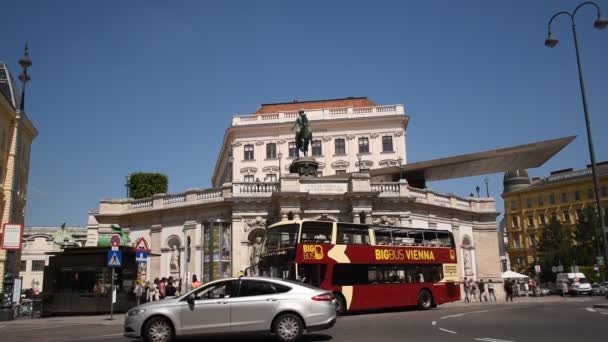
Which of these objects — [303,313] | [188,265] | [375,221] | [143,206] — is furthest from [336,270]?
[143,206]

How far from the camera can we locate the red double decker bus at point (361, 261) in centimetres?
2062

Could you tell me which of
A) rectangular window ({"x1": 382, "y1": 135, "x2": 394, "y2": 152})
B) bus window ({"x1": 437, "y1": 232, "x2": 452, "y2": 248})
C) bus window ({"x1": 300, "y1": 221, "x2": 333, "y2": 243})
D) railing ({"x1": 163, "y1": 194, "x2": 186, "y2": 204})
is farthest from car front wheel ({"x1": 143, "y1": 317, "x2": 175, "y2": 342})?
rectangular window ({"x1": 382, "y1": 135, "x2": 394, "y2": 152})

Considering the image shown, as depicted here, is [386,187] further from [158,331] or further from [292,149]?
[292,149]

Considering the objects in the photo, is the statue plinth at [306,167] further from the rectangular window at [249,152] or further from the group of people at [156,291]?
the rectangular window at [249,152]

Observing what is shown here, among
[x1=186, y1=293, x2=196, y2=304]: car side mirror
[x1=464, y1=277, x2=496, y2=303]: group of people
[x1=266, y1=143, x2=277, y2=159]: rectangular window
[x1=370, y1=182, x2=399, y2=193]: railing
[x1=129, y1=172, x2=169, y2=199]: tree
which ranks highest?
[x1=266, y1=143, x2=277, y2=159]: rectangular window

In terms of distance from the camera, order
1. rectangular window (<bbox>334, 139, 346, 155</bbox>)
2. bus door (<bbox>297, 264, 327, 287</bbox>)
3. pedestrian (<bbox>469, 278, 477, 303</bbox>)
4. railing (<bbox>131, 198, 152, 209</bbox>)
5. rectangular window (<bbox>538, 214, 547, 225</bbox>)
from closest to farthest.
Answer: bus door (<bbox>297, 264, 327, 287</bbox>) → pedestrian (<bbox>469, 278, 477, 303</bbox>) → railing (<bbox>131, 198, 152, 209</bbox>) → rectangular window (<bbox>334, 139, 346, 155</bbox>) → rectangular window (<bbox>538, 214, 547, 225</bbox>)

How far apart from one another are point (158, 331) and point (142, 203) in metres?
25.0

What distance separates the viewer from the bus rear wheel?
78.0 feet

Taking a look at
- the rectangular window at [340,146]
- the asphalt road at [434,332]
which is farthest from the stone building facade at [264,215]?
the rectangular window at [340,146]

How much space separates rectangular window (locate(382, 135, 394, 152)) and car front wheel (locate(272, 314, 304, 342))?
52.1 meters

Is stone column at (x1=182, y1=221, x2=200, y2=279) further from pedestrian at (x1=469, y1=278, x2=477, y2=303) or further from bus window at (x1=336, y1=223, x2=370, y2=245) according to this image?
pedestrian at (x1=469, y1=278, x2=477, y2=303)

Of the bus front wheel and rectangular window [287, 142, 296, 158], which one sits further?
rectangular window [287, 142, 296, 158]

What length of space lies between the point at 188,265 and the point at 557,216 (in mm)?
77009

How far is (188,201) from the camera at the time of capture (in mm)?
33500
